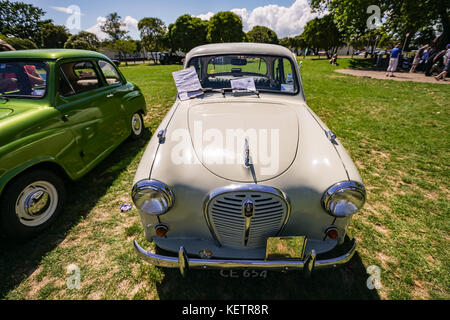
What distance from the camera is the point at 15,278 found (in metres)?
1.99

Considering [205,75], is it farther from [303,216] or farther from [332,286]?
[332,286]

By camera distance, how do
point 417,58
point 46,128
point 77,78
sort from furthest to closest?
point 417,58 → point 77,78 → point 46,128

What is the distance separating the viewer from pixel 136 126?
478 cm

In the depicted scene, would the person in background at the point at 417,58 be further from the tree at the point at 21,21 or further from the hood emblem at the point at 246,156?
the tree at the point at 21,21

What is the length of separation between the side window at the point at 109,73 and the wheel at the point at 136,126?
78 cm

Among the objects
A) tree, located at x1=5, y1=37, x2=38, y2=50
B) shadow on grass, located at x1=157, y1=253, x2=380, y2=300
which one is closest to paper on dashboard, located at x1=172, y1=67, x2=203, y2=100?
shadow on grass, located at x1=157, y1=253, x2=380, y2=300

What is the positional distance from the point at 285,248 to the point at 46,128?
2814mm

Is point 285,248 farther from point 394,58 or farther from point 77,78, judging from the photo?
point 394,58

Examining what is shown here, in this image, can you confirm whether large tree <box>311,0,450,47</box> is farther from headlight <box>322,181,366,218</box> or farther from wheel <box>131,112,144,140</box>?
headlight <box>322,181,366,218</box>

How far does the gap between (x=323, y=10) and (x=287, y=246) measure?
27.0 metres

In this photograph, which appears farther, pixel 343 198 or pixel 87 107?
pixel 87 107

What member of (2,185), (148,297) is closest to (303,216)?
(148,297)

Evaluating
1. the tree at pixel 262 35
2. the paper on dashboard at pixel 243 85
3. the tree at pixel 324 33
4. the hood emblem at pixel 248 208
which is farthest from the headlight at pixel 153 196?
the tree at pixel 262 35

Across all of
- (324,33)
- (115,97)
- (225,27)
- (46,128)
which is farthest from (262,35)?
(46,128)
